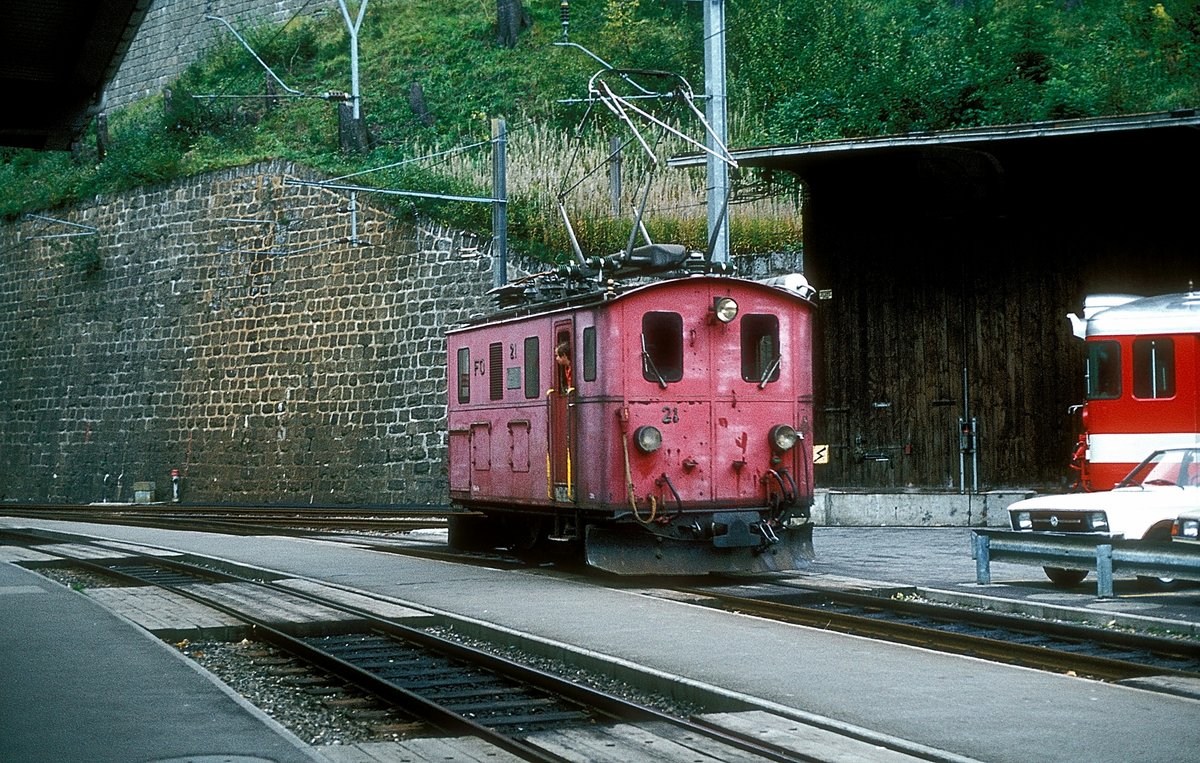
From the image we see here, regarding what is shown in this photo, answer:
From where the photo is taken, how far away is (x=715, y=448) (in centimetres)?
1547

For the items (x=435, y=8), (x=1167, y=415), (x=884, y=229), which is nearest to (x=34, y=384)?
(x=435, y=8)

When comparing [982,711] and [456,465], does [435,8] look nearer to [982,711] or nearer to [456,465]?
[456,465]

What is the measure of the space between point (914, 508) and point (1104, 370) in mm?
3734

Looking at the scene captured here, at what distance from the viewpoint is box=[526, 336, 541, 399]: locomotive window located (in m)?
16.7

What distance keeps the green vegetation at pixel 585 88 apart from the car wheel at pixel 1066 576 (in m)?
11.8

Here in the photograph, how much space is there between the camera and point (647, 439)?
15.0 m

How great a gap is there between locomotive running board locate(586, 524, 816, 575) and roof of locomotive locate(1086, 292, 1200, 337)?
8320 mm

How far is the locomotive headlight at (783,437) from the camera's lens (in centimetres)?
1570

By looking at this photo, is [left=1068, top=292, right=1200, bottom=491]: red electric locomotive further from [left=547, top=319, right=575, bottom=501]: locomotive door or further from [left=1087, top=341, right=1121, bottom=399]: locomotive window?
[left=547, top=319, right=575, bottom=501]: locomotive door

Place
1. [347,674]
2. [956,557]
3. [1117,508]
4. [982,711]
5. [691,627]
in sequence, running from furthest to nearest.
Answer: [956,557]
[1117,508]
[691,627]
[347,674]
[982,711]

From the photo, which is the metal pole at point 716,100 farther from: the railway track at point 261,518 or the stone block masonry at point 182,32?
the stone block masonry at point 182,32

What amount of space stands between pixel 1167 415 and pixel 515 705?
1538cm

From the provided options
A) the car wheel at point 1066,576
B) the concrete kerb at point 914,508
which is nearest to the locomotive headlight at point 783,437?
the car wheel at point 1066,576

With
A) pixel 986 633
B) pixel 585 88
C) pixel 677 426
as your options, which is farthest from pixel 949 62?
pixel 986 633
